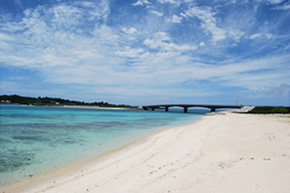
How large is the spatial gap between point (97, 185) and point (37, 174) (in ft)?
11.7

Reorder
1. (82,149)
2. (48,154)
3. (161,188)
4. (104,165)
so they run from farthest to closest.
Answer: (82,149) → (48,154) → (104,165) → (161,188)

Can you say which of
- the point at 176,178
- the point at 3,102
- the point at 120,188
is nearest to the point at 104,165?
the point at 120,188

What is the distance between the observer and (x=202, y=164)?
769 centimetres

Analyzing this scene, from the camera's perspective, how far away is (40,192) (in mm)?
6406

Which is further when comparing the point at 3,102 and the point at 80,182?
the point at 3,102

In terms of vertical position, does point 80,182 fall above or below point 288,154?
below

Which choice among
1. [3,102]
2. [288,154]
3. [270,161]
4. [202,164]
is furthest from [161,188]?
[3,102]

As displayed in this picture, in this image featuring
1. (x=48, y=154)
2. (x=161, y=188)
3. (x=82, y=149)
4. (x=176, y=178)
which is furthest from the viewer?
(x=82, y=149)

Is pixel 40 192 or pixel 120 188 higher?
pixel 120 188

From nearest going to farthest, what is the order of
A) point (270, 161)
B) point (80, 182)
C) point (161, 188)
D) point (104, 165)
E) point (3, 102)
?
point (161, 188), point (80, 182), point (270, 161), point (104, 165), point (3, 102)

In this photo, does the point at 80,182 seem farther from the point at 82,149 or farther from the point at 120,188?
the point at 82,149

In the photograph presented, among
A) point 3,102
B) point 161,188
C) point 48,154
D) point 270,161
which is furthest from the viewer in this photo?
point 3,102

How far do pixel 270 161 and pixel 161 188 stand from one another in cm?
495

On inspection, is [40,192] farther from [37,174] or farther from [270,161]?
[270,161]
